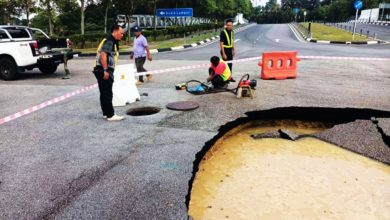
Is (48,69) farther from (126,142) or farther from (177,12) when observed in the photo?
(177,12)

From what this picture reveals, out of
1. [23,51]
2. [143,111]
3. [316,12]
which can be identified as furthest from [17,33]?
[316,12]

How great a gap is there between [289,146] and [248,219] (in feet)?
6.97

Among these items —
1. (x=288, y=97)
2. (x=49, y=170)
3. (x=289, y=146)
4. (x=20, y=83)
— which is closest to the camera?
(x=49, y=170)

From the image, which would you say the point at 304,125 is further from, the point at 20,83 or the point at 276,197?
the point at 20,83

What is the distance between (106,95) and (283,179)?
336 centimetres

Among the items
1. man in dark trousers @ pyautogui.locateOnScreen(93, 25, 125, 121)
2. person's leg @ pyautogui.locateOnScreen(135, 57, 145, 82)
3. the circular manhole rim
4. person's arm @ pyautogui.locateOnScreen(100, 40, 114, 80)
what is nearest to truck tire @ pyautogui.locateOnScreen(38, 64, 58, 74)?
person's leg @ pyautogui.locateOnScreen(135, 57, 145, 82)

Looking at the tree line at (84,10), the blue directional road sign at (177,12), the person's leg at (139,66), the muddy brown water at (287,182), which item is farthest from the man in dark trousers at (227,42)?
the tree line at (84,10)

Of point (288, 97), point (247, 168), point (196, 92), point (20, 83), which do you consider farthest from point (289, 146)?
point (20, 83)

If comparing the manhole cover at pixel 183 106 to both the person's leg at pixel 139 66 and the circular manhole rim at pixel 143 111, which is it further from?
the person's leg at pixel 139 66

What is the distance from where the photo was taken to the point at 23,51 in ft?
33.3

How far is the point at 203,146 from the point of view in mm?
Result: 4637

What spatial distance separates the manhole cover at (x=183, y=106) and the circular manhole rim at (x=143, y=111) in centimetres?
29

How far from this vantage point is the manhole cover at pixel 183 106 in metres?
6.49

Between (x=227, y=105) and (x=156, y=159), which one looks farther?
(x=227, y=105)
